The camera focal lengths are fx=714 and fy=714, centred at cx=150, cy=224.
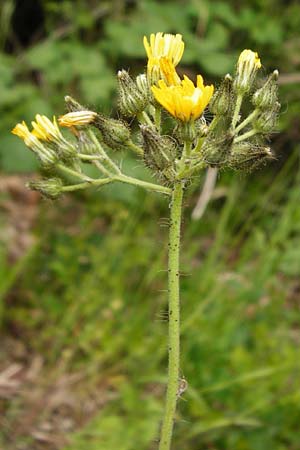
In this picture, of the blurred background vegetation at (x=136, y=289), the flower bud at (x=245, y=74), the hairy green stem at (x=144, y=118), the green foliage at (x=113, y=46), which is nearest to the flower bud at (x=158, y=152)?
the hairy green stem at (x=144, y=118)

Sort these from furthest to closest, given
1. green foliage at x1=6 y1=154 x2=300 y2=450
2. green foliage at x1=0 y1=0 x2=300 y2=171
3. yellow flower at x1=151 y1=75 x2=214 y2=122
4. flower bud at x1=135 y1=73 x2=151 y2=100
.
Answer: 1. green foliage at x1=0 y1=0 x2=300 y2=171
2. green foliage at x1=6 y1=154 x2=300 y2=450
3. flower bud at x1=135 y1=73 x2=151 y2=100
4. yellow flower at x1=151 y1=75 x2=214 y2=122

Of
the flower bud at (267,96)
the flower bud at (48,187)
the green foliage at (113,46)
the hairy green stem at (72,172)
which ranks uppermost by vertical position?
the green foliage at (113,46)

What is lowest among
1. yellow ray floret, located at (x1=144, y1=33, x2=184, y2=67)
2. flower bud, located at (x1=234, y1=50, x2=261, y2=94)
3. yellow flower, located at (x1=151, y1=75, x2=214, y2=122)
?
yellow flower, located at (x1=151, y1=75, x2=214, y2=122)

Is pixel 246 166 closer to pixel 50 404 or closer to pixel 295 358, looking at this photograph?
pixel 295 358

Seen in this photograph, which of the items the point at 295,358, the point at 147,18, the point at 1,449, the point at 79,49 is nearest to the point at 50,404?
the point at 1,449

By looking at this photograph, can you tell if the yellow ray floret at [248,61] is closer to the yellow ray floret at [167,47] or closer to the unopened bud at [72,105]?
the yellow ray floret at [167,47]

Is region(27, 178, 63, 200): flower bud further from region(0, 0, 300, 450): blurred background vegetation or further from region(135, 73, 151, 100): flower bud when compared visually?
region(0, 0, 300, 450): blurred background vegetation

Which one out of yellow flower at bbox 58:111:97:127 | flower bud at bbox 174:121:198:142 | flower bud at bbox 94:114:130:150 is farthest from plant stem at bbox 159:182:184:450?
yellow flower at bbox 58:111:97:127
